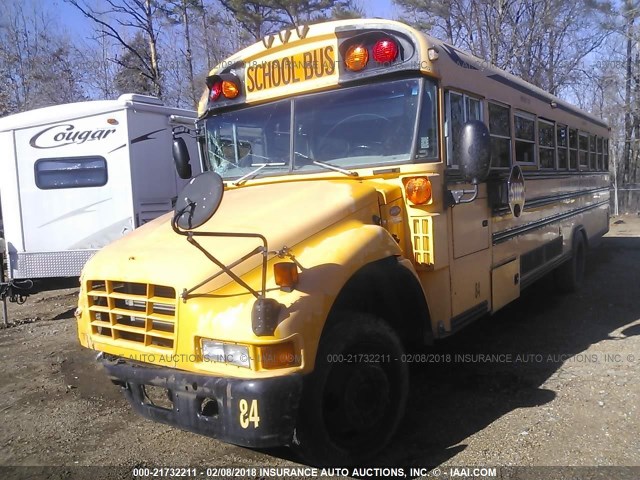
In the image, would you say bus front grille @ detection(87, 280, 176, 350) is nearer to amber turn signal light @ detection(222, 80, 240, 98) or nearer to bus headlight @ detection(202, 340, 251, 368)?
bus headlight @ detection(202, 340, 251, 368)

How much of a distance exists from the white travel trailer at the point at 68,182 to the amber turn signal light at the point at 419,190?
521 centimetres

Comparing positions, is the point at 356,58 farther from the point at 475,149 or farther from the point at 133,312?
the point at 133,312

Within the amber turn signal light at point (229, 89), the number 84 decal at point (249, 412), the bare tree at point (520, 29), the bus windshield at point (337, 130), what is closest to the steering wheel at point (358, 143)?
the bus windshield at point (337, 130)

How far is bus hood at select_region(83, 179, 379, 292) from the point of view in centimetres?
273

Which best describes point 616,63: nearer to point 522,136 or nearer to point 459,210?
point 522,136

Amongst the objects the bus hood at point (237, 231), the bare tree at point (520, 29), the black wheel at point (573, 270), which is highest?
the bare tree at point (520, 29)

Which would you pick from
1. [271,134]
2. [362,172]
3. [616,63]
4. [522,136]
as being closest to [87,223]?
[271,134]

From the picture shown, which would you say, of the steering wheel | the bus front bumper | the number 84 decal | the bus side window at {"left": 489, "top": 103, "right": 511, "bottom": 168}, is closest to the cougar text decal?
the steering wheel

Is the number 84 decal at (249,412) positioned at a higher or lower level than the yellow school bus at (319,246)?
lower

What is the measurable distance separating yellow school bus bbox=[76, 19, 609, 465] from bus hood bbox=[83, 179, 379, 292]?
0.01m

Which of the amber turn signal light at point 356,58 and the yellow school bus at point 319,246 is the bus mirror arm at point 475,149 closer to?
the yellow school bus at point 319,246

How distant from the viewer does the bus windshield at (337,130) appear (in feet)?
11.5

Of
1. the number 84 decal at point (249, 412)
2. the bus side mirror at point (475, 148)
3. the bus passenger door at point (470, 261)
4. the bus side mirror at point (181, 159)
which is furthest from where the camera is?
the bus side mirror at point (181, 159)

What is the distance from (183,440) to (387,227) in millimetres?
2019
